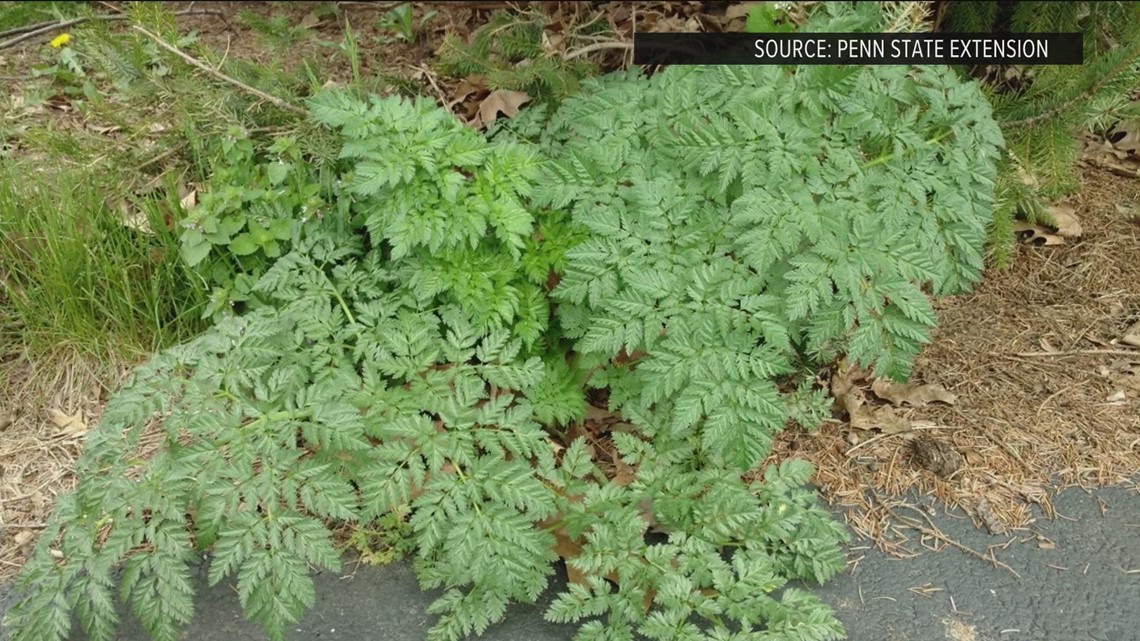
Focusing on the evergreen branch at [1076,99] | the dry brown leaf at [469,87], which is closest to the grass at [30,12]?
the dry brown leaf at [469,87]

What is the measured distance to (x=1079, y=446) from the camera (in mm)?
2945

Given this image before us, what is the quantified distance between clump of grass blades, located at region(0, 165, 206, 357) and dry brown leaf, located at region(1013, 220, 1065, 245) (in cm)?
305

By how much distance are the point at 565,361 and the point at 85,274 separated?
65.1 inches

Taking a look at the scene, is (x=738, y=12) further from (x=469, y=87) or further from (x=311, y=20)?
(x=311, y=20)

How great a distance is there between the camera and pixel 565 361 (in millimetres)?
2949

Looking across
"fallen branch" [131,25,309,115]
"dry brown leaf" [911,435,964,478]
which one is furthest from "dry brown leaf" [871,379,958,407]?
"fallen branch" [131,25,309,115]

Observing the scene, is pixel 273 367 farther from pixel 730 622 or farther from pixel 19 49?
pixel 19 49

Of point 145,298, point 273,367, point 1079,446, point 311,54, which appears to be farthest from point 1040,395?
point 311,54

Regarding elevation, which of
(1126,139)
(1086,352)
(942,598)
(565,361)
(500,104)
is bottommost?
(942,598)

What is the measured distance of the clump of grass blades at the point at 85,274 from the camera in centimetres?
311

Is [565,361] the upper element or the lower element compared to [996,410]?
upper

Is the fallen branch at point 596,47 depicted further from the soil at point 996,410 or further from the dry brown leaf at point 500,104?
the dry brown leaf at point 500,104

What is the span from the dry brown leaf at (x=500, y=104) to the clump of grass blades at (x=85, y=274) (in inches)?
46.2

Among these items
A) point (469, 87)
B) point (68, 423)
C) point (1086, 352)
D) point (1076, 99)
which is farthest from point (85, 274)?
point (1086, 352)
